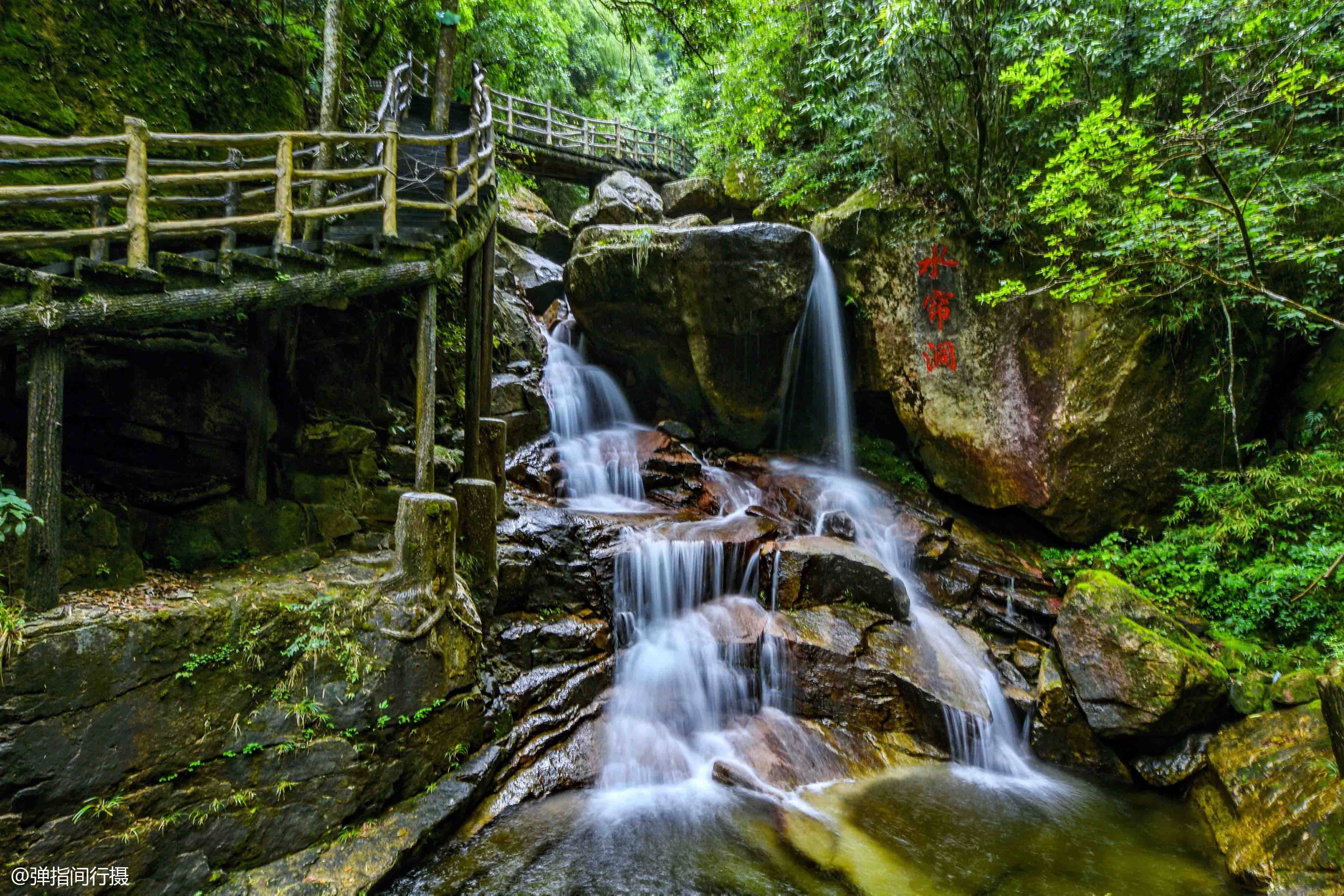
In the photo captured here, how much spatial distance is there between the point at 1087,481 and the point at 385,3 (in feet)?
41.7

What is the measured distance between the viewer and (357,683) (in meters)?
4.36

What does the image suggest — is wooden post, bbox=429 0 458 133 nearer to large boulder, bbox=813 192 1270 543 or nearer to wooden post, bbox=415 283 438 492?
wooden post, bbox=415 283 438 492

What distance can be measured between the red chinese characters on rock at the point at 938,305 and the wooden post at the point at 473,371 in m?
7.31

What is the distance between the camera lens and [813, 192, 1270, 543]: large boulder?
8.33 meters

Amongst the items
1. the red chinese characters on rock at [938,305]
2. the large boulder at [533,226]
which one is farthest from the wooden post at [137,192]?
the large boulder at [533,226]

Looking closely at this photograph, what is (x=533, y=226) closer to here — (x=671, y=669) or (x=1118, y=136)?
(x=1118, y=136)

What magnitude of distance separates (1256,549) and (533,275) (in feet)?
49.5

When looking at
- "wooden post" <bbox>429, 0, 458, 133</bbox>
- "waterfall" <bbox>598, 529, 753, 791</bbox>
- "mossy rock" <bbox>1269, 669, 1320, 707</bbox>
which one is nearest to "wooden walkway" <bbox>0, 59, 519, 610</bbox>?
"wooden post" <bbox>429, 0, 458, 133</bbox>

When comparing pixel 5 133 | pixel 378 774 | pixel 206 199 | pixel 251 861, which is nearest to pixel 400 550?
pixel 378 774

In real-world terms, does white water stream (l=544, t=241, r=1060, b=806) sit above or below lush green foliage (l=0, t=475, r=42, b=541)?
below

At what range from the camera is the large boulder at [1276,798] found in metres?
4.31

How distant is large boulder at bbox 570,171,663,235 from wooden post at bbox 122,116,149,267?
12388mm

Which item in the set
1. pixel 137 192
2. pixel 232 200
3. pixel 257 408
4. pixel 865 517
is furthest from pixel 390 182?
pixel 865 517

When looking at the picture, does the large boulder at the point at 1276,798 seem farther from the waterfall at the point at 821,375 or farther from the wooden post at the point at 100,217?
the wooden post at the point at 100,217
